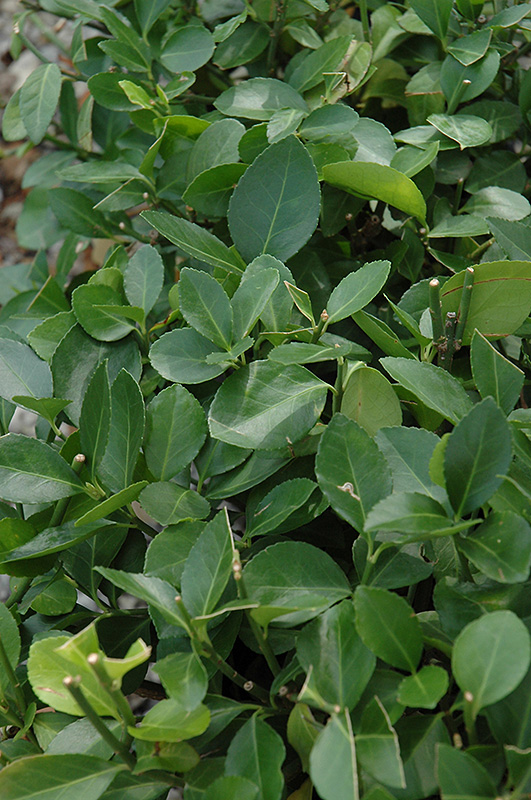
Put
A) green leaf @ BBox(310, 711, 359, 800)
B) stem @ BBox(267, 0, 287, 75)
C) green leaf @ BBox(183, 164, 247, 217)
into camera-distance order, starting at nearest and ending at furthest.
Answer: green leaf @ BBox(310, 711, 359, 800) → green leaf @ BBox(183, 164, 247, 217) → stem @ BBox(267, 0, 287, 75)

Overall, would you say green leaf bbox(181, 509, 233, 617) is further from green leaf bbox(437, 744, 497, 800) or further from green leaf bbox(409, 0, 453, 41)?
green leaf bbox(409, 0, 453, 41)

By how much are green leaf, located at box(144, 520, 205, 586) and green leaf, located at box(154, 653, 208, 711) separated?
0.05 m

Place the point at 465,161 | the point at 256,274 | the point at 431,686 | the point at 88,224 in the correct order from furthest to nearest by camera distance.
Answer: the point at 88,224 < the point at 465,161 < the point at 256,274 < the point at 431,686

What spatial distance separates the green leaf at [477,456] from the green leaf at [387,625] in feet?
0.17

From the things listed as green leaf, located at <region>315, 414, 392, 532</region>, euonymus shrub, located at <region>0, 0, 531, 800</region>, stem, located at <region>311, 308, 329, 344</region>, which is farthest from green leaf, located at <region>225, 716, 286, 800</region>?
stem, located at <region>311, 308, 329, 344</region>

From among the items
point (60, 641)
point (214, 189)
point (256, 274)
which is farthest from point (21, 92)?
point (60, 641)

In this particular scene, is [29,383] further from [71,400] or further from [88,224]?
[88,224]

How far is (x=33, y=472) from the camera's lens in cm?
41

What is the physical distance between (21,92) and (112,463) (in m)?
0.43

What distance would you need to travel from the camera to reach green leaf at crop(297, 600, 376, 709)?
0.32 meters

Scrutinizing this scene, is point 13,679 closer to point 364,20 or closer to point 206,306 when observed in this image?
point 206,306

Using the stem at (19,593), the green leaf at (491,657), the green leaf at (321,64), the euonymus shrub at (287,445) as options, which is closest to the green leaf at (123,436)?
the euonymus shrub at (287,445)

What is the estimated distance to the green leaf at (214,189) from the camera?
1.61 ft

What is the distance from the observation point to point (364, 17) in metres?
0.59
